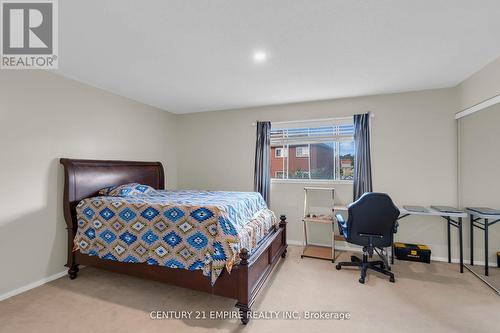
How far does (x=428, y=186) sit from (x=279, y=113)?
265 centimetres

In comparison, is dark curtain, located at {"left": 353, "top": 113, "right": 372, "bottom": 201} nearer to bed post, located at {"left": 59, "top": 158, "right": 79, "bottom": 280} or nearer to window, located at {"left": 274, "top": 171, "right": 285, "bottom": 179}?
window, located at {"left": 274, "top": 171, "right": 285, "bottom": 179}

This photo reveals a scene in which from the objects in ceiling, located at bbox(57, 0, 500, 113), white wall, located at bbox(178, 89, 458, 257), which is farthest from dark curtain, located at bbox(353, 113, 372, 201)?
ceiling, located at bbox(57, 0, 500, 113)

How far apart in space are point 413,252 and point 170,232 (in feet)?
11.1

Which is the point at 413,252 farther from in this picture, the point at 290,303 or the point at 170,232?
the point at 170,232

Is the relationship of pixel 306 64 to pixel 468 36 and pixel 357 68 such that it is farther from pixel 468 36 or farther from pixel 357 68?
pixel 468 36

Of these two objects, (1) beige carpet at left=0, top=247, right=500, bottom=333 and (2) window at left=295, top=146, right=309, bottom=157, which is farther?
(2) window at left=295, top=146, right=309, bottom=157

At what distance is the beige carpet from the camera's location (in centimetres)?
194

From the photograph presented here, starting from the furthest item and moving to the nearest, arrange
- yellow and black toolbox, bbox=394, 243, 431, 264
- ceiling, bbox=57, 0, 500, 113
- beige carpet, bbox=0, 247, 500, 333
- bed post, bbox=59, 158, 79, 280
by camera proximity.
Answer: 1. yellow and black toolbox, bbox=394, 243, 431, 264
2. bed post, bbox=59, 158, 79, 280
3. beige carpet, bbox=0, 247, 500, 333
4. ceiling, bbox=57, 0, 500, 113

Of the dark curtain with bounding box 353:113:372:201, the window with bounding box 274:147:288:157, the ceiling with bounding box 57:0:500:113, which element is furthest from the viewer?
the window with bounding box 274:147:288:157

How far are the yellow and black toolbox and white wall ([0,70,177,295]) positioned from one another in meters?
4.65

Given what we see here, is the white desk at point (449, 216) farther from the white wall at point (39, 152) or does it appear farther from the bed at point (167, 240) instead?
the white wall at point (39, 152)

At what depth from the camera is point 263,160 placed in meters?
4.14

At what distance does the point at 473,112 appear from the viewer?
2904 millimetres
